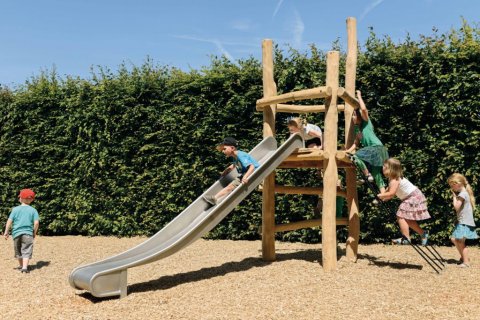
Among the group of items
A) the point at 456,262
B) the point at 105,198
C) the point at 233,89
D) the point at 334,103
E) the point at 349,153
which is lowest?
the point at 456,262

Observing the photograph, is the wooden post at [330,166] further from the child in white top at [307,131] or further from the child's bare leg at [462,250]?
the child's bare leg at [462,250]

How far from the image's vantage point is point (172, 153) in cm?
1025

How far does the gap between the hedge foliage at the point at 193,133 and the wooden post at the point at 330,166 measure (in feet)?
8.57

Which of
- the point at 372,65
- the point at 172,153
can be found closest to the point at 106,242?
the point at 172,153

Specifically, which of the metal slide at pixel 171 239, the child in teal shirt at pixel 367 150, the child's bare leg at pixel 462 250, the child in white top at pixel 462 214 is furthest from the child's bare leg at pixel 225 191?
the child's bare leg at pixel 462 250

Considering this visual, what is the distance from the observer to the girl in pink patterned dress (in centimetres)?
654

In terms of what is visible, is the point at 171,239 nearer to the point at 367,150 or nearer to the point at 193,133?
the point at 367,150

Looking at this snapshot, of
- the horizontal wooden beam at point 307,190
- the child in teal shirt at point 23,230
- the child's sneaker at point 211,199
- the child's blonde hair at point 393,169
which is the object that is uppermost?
the child's blonde hair at point 393,169

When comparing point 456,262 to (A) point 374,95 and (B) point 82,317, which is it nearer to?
(A) point 374,95

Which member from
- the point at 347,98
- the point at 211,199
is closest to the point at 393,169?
the point at 347,98

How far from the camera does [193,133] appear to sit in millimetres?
10000

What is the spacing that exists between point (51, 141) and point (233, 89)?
4.55 m

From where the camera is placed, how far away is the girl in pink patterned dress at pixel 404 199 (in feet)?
21.5

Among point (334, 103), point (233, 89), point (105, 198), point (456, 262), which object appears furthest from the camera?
point (105, 198)
